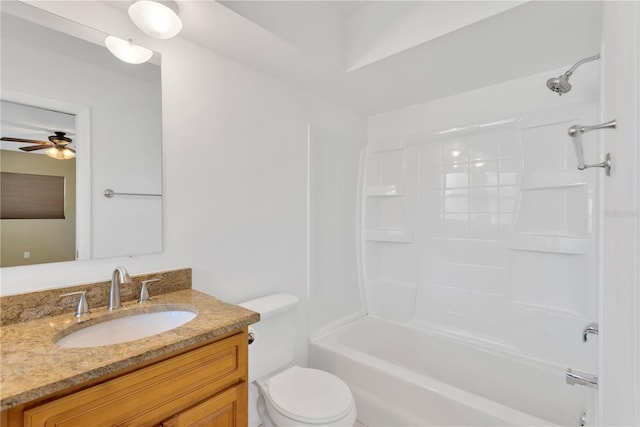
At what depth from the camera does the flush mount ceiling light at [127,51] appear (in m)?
1.32

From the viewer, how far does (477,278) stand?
7.37 feet

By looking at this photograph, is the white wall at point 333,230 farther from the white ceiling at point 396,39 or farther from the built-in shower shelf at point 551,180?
the built-in shower shelf at point 551,180

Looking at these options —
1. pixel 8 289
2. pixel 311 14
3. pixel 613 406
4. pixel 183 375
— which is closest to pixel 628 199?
pixel 613 406

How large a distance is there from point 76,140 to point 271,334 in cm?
131

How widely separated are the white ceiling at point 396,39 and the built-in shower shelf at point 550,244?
108 centimetres

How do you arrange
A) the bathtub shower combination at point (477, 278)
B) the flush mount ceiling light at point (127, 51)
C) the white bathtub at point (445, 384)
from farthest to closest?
1. the bathtub shower combination at point (477, 278)
2. the white bathtub at point (445, 384)
3. the flush mount ceiling light at point (127, 51)

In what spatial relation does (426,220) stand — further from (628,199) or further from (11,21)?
(11,21)

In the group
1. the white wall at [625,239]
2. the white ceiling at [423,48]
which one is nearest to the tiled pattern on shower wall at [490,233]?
the white ceiling at [423,48]

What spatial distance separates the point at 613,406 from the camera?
30.0 inches

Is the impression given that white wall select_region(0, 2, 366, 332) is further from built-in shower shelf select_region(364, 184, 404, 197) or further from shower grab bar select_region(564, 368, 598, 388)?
shower grab bar select_region(564, 368, 598, 388)

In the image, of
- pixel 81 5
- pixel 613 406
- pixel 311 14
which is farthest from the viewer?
pixel 311 14

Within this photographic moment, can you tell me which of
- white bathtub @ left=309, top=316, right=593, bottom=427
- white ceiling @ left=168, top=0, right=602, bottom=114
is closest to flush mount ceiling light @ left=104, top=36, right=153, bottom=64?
white ceiling @ left=168, top=0, right=602, bottom=114

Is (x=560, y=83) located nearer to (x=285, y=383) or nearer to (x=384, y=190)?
(x=384, y=190)

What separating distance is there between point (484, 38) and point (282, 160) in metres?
1.33
